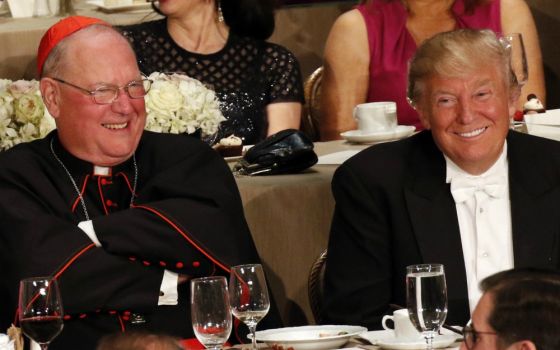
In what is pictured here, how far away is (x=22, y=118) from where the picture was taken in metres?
4.30

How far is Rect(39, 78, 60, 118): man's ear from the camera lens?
3.85 meters

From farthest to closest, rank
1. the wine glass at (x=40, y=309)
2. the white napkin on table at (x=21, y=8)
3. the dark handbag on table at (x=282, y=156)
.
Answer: the white napkin on table at (x=21, y=8), the dark handbag on table at (x=282, y=156), the wine glass at (x=40, y=309)

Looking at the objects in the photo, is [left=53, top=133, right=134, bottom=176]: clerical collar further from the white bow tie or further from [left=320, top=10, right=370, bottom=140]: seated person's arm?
[left=320, top=10, right=370, bottom=140]: seated person's arm

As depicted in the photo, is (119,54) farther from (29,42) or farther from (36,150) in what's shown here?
(29,42)

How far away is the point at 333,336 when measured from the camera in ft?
10.2

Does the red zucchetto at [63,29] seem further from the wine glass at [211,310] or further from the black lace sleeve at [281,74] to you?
the black lace sleeve at [281,74]

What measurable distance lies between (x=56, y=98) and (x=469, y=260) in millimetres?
1226

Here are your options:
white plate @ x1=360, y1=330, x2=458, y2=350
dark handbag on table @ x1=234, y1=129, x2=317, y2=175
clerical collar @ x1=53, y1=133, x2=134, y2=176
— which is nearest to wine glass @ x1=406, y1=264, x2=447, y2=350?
white plate @ x1=360, y1=330, x2=458, y2=350

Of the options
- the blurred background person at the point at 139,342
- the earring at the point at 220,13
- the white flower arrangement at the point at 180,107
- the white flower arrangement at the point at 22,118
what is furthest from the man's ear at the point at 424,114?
the blurred background person at the point at 139,342

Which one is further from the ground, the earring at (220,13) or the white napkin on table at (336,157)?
the earring at (220,13)

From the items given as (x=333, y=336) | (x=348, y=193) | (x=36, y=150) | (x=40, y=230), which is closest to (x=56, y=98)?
(x=36, y=150)

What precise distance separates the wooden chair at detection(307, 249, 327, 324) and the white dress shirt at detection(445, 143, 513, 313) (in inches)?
17.2

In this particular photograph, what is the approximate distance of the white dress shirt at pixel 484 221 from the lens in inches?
148

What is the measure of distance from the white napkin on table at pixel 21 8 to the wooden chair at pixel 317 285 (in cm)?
274
